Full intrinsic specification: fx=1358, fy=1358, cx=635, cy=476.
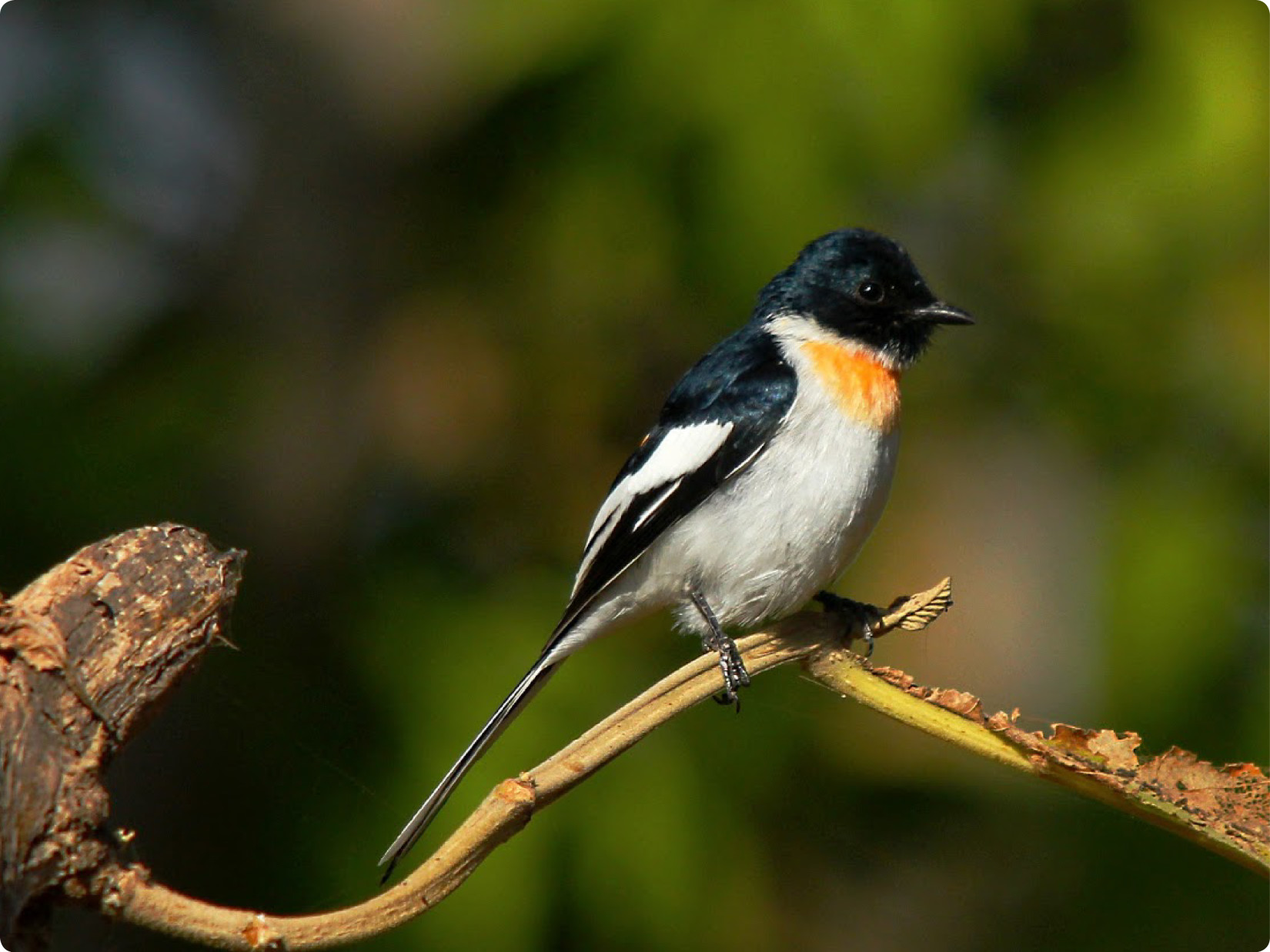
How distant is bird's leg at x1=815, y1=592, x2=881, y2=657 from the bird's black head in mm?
596

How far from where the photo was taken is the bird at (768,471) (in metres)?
2.96

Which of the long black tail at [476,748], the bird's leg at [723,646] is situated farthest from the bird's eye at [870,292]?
the long black tail at [476,748]

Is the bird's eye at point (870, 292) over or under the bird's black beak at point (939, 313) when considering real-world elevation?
over

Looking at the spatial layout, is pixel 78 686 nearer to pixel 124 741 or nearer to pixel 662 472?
pixel 124 741

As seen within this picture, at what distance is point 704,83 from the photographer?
3.42 metres

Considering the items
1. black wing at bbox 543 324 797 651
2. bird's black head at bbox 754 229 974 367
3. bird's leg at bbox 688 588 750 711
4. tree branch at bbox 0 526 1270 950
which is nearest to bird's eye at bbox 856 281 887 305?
bird's black head at bbox 754 229 974 367

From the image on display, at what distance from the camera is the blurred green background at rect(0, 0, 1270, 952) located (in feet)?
11.3

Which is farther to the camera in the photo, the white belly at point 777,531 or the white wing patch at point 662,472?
the white wing patch at point 662,472

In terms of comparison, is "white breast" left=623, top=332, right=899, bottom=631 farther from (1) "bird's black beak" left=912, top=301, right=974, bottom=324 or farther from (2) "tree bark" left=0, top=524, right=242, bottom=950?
(2) "tree bark" left=0, top=524, right=242, bottom=950

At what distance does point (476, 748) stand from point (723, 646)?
591 mm

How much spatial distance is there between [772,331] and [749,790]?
1.21 metres

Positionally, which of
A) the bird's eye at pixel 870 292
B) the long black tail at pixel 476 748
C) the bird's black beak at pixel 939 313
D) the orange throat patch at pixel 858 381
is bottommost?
the long black tail at pixel 476 748

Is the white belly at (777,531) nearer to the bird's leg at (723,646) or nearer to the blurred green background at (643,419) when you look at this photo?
the bird's leg at (723,646)

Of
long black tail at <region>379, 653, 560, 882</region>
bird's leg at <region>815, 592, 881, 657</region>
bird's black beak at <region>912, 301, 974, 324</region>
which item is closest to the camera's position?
long black tail at <region>379, 653, 560, 882</region>
